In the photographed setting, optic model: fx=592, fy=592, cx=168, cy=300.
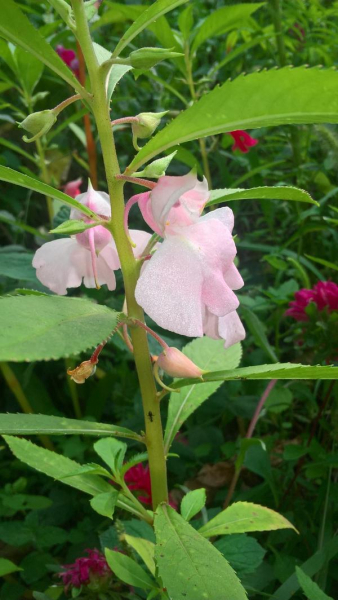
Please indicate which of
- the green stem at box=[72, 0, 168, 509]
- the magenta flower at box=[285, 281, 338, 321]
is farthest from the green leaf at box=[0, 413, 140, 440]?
the magenta flower at box=[285, 281, 338, 321]

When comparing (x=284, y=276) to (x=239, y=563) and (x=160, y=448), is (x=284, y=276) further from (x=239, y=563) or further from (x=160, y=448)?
(x=160, y=448)

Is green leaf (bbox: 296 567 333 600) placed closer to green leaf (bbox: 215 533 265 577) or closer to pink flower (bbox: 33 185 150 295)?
green leaf (bbox: 215 533 265 577)

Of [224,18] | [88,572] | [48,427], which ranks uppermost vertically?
[224,18]

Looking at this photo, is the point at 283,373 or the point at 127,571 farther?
the point at 127,571

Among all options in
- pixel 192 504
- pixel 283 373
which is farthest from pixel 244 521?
pixel 283 373

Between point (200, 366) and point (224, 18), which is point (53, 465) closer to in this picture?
point (200, 366)

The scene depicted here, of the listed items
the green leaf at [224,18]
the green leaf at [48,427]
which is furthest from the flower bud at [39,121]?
the green leaf at [224,18]
